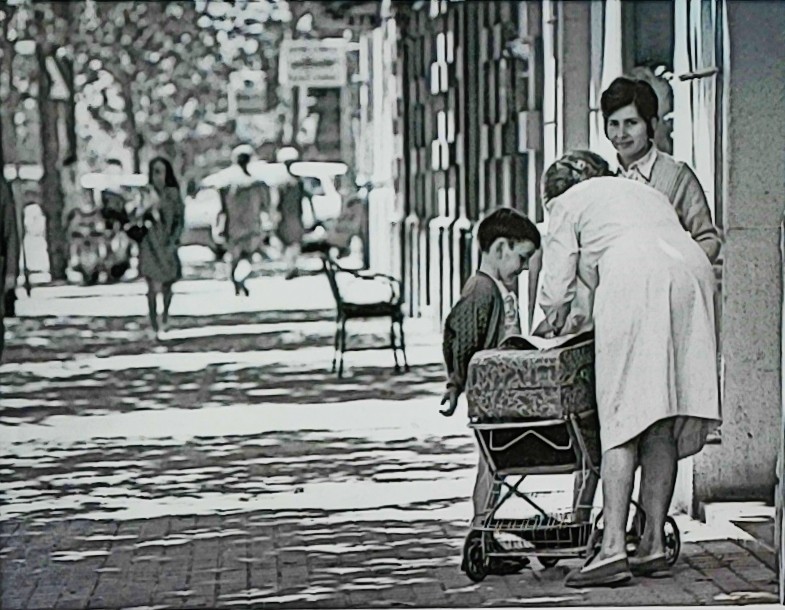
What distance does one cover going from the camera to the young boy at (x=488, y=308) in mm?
9016

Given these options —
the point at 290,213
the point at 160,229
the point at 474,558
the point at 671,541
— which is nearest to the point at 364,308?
the point at 290,213

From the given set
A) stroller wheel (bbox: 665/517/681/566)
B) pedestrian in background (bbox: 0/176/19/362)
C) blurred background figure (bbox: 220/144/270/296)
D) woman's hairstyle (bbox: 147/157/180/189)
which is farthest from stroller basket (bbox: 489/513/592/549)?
pedestrian in background (bbox: 0/176/19/362)

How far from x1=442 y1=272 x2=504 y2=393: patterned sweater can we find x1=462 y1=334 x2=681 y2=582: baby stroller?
0.08m

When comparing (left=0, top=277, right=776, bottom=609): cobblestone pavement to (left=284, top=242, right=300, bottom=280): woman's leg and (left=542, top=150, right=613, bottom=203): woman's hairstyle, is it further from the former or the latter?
(left=542, top=150, right=613, bottom=203): woman's hairstyle

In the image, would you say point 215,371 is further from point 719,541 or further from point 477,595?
point 719,541

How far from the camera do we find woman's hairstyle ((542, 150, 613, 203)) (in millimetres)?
9164

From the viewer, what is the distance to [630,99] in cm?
932

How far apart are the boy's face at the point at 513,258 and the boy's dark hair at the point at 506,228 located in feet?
0.07

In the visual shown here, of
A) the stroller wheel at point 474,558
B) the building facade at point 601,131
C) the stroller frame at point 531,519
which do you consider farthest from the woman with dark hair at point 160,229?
the stroller wheel at point 474,558

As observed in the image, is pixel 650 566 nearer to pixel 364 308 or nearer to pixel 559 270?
pixel 559 270

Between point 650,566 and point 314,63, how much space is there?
230 cm

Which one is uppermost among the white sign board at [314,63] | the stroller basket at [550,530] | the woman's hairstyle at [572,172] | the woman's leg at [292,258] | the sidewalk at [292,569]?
the white sign board at [314,63]

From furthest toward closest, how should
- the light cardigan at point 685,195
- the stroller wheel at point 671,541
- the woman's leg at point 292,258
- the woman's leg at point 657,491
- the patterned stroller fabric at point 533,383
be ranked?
1. the woman's leg at point 292,258
2. the light cardigan at point 685,195
3. the stroller wheel at point 671,541
4. the woman's leg at point 657,491
5. the patterned stroller fabric at point 533,383

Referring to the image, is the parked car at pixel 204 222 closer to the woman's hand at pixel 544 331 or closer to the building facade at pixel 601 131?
the building facade at pixel 601 131
